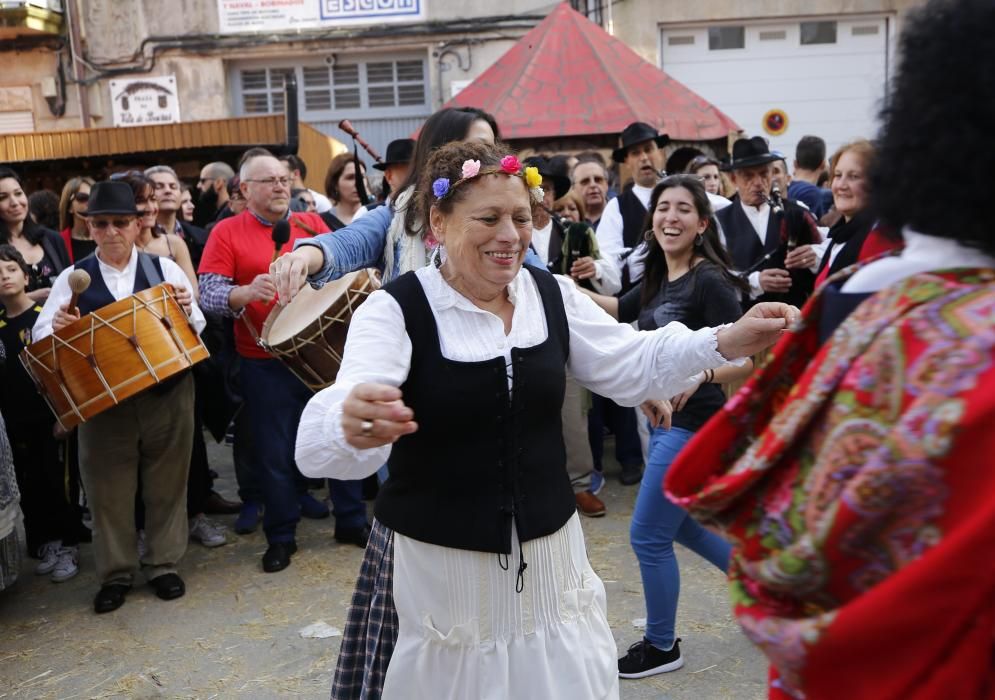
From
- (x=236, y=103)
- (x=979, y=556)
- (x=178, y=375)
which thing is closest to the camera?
(x=979, y=556)

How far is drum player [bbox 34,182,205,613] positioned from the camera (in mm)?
4887

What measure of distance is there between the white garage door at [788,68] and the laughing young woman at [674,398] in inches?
477

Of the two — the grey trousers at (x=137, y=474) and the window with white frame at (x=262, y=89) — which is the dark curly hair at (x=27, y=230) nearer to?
the grey trousers at (x=137, y=474)

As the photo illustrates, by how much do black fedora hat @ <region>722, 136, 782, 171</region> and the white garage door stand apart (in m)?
9.74

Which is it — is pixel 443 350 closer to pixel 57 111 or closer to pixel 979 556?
pixel 979 556

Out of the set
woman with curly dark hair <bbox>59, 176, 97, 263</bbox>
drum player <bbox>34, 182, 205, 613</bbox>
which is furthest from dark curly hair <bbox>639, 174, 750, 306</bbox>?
woman with curly dark hair <bbox>59, 176, 97, 263</bbox>

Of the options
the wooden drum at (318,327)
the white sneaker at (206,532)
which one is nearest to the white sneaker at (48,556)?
the white sneaker at (206,532)

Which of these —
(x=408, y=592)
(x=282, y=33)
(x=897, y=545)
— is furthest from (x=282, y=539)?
(x=282, y=33)

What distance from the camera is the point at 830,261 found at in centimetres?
421

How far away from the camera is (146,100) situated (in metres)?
16.5

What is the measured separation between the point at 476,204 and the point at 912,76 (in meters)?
1.30

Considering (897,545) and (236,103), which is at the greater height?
(236,103)

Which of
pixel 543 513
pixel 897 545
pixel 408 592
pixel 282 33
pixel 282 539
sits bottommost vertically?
pixel 282 539

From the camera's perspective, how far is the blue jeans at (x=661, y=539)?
3.68 meters
